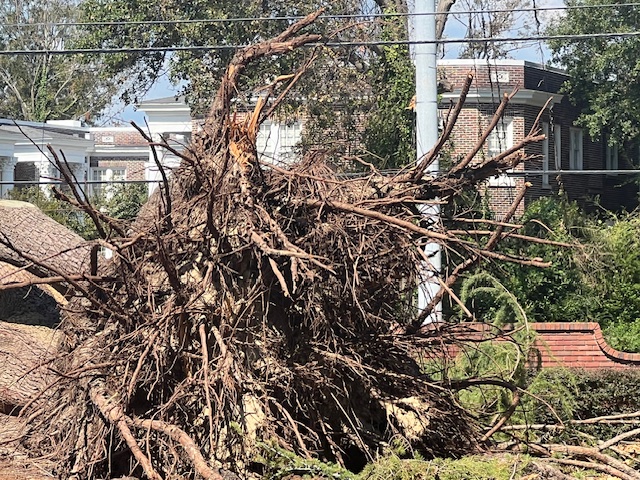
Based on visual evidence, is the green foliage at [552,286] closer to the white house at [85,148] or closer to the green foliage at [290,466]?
the white house at [85,148]

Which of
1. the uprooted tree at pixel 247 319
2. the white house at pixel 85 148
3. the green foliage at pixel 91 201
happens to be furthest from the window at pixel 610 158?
the uprooted tree at pixel 247 319

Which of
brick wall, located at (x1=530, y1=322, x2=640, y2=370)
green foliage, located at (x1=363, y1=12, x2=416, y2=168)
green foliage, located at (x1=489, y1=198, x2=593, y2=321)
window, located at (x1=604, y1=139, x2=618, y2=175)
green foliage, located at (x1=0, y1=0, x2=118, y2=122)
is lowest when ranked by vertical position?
brick wall, located at (x1=530, y1=322, x2=640, y2=370)

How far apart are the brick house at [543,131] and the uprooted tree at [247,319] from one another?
13.3 m

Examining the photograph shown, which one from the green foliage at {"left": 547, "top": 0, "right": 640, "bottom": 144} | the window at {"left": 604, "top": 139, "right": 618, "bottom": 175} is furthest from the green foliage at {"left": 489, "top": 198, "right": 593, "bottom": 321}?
the window at {"left": 604, "top": 139, "right": 618, "bottom": 175}

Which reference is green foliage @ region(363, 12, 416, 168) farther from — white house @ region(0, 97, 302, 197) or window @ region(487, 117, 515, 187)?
white house @ region(0, 97, 302, 197)

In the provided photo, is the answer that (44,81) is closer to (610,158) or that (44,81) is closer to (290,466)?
(610,158)

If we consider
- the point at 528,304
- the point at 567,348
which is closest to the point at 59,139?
the point at 528,304

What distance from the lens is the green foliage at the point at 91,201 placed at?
20.9 m

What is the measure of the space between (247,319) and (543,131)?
64.8 feet

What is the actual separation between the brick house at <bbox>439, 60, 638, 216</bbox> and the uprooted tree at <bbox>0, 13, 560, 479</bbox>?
13.3 m

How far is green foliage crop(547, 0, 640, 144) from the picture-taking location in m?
24.7

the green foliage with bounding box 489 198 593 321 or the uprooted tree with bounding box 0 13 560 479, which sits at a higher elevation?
the uprooted tree with bounding box 0 13 560 479

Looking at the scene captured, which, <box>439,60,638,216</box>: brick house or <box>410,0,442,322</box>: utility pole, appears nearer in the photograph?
<box>410,0,442,322</box>: utility pole

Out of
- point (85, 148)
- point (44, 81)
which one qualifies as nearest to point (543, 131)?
point (85, 148)
